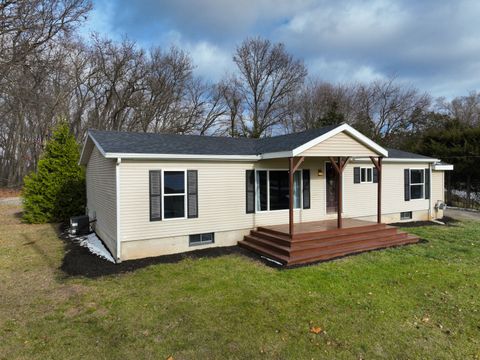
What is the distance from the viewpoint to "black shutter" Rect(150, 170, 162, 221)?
8.02 m

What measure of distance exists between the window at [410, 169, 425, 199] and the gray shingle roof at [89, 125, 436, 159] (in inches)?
255

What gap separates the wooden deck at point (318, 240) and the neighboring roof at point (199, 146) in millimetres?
2212

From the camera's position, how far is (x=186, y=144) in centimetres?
945

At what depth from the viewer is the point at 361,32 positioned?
19.9 metres

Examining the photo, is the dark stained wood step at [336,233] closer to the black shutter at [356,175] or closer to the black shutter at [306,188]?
the black shutter at [306,188]

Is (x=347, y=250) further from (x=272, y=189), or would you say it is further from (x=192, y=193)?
(x=192, y=193)

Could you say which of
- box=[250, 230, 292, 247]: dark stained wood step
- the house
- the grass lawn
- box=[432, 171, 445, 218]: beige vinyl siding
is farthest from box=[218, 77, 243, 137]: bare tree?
the grass lawn

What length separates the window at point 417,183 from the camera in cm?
1330

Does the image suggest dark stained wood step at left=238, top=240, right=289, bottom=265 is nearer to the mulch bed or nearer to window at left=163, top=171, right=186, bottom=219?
the mulch bed

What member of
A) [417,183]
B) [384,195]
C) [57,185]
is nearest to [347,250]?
[384,195]

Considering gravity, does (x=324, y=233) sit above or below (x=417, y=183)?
below

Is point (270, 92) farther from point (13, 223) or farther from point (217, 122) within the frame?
point (13, 223)

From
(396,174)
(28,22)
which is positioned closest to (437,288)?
(396,174)

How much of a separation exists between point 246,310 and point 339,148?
5712 mm
